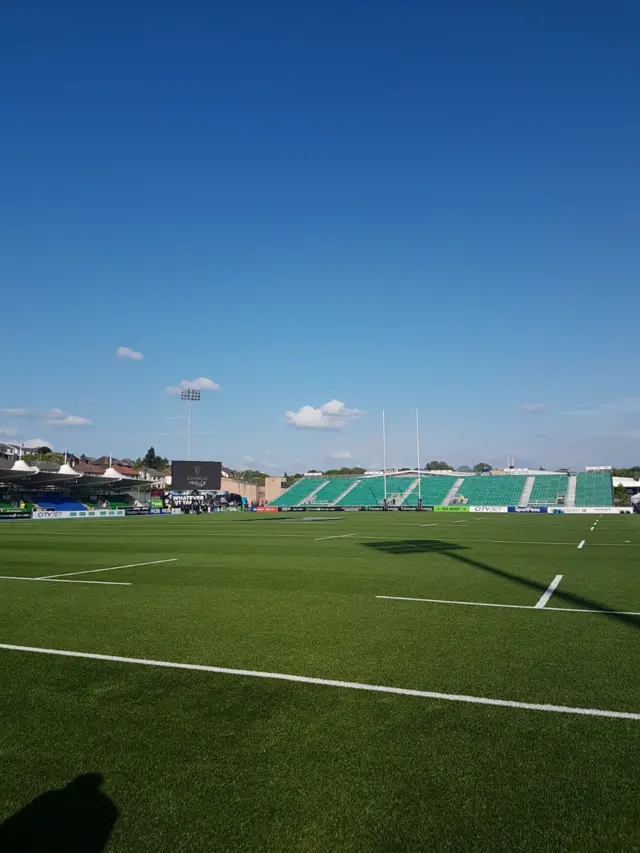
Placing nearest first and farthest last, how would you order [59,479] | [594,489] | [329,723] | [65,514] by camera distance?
[329,723] < [65,514] < [59,479] < [594,489]

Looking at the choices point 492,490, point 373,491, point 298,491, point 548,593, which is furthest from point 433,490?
point 548,593

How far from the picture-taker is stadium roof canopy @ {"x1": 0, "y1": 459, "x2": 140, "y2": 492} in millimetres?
55000

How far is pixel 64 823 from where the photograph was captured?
9.31 ft

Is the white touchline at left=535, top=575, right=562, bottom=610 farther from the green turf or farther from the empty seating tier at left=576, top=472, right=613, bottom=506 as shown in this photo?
the empty seating tier at left=576, top=472, right=613, bottom=506

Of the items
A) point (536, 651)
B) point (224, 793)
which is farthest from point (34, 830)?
point (536, 651)

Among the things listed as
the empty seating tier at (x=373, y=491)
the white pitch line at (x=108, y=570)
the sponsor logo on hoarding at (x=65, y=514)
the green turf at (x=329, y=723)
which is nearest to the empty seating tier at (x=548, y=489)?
the empty seating tier at (x=373, y=491)

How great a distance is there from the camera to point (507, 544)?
62.6 ft

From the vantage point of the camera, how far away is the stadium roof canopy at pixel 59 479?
55000 mm

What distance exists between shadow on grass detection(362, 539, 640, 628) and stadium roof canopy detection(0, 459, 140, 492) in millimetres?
45610

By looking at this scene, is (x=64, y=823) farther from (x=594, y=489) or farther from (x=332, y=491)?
(x=332, y=491)

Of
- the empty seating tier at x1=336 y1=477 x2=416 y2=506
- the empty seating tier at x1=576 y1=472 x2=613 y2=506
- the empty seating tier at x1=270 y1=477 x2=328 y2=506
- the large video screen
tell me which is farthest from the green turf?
the empty seating tier at x1=270 y1=477 x2=328 y2=506

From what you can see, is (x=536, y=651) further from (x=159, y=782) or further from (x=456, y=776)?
(x=159, y=782)

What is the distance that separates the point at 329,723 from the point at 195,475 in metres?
59.0

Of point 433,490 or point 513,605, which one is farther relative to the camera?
point 433,490
